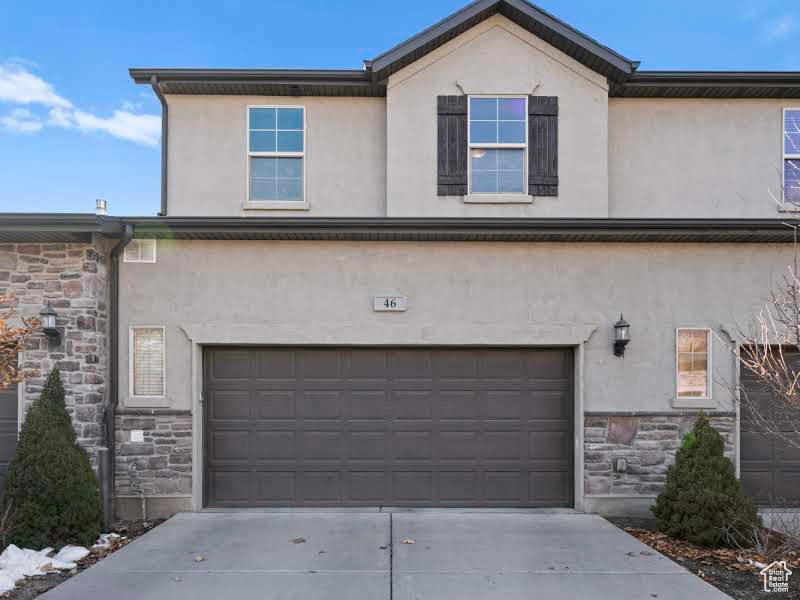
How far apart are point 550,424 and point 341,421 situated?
3034mm

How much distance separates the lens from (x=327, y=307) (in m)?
7.54

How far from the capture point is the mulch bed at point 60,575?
5.05 meters

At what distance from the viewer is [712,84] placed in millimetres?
7910

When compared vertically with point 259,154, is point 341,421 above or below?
below

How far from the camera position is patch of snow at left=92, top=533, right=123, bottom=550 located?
622 cm

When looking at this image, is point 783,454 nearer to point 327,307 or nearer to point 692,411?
point 692,411

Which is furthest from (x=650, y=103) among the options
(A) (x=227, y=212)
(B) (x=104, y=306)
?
(B) (x=104, y=306)

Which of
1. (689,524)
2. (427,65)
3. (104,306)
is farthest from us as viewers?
(427,65)

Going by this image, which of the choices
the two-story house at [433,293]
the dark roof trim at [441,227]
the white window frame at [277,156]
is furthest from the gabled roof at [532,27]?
the dark roof trim at [441,227]

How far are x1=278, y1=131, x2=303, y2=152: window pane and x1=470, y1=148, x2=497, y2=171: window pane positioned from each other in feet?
8.59

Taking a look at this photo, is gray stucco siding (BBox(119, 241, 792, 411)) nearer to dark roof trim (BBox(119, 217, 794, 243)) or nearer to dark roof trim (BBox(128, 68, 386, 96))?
dark roof trim (BBox(119, 217, 794, 243))

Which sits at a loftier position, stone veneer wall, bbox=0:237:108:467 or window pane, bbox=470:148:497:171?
window pane, bbox=470:148:497:171

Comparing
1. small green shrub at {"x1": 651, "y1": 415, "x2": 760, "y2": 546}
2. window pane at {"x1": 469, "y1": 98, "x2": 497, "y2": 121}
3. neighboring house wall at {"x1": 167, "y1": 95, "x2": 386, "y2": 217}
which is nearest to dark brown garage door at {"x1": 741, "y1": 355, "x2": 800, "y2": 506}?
small green shrub at {"x1": 651, "y1": 415, "x2": 760, "y2": 546}

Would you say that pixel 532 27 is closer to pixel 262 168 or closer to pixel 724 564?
pixel 262 168
